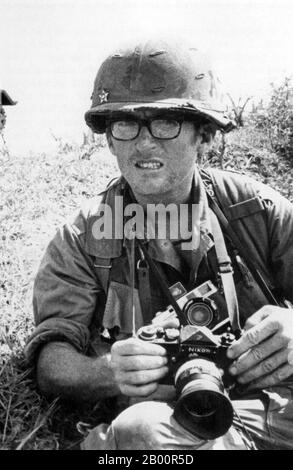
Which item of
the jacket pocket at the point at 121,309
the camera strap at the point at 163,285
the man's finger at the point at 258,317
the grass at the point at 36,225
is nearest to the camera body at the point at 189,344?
the man's finger at the point at 258,317

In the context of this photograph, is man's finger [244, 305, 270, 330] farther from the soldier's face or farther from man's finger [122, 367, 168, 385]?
the soldier's face

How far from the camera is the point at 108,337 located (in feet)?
10.4

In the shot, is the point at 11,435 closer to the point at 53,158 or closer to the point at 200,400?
the point at 200,400

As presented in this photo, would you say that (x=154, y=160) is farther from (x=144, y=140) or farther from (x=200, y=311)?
(x=200, y=311)

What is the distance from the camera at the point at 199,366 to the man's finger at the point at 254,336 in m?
0.04

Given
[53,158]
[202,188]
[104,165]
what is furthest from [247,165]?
[202,188]

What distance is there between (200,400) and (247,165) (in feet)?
11.4

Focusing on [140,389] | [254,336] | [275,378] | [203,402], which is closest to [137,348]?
[140,389]

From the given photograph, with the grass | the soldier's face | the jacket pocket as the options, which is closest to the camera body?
the jacket pocket

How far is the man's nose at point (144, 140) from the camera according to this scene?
3.07m

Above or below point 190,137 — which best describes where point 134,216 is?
below

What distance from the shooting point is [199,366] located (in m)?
2.37

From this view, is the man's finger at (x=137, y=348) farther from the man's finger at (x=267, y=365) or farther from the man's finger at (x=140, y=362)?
the man's finger at (x=267, y=365)

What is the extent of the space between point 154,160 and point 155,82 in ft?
1.32
